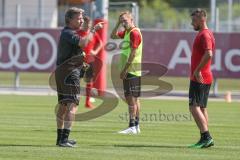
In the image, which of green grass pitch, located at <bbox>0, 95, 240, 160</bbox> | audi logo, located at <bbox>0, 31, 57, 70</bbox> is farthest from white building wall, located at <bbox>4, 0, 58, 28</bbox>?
green grass pitch, located at <bbox>0, 95, 240, 160</bbox>

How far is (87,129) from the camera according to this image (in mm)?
16672

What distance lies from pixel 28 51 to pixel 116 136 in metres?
16.1

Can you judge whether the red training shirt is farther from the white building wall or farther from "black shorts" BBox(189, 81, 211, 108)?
the white building wall

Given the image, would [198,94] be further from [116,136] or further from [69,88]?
[116,136]

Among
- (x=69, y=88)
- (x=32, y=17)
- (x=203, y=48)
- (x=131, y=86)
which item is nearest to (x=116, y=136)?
(x=131, y=86)

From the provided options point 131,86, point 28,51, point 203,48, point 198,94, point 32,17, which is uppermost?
point 203,48

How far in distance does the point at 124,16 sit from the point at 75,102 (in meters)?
3.04

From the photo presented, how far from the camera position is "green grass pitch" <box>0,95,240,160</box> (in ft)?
41.1

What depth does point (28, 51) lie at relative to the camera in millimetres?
31031

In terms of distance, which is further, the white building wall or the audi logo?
the white building wall

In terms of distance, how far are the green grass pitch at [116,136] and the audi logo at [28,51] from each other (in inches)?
305

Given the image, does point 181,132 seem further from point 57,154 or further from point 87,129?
point 57,154

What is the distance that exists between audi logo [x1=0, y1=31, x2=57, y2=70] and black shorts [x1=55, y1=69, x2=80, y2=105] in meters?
17.0

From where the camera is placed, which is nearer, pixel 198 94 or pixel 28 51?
pixel 198 94
